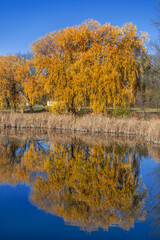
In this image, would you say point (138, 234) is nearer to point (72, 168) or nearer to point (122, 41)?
point (72, 168)

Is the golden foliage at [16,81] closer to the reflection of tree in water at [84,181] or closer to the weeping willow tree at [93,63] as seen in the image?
the weeping willow tree at [93,63]

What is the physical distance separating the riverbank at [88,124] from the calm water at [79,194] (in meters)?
4.91

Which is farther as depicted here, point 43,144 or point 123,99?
point 123,99

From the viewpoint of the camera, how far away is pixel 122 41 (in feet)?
68.2

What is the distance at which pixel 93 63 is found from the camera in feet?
68.2

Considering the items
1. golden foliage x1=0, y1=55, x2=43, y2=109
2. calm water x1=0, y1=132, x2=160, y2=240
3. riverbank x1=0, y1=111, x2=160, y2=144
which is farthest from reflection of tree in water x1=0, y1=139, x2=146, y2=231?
golden foliage x1=0, y1=55, x2=43, y2=109

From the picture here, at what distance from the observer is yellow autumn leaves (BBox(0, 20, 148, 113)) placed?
2019 cm

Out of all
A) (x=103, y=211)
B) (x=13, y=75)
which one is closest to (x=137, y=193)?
(x=103, y=211)

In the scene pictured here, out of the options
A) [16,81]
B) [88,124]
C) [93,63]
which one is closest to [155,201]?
[88,124]

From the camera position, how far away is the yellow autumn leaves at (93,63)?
66.2ft

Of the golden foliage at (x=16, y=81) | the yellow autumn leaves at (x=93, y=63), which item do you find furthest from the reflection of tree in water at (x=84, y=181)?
the golden foliage at (x=16, y=81)

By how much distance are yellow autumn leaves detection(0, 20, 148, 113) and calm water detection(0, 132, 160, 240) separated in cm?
875

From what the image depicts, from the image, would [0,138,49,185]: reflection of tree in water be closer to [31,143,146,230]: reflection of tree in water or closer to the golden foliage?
[31,143,146,230]: reflection of tree in water

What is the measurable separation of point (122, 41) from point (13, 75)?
1516 centimetres
